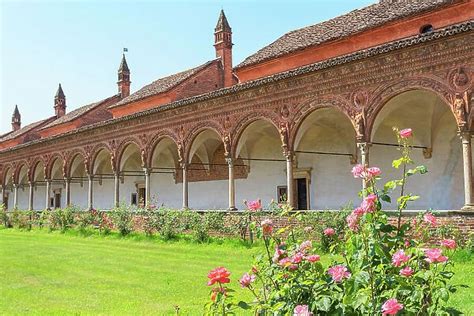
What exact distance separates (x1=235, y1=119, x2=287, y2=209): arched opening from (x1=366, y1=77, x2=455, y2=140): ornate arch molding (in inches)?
262

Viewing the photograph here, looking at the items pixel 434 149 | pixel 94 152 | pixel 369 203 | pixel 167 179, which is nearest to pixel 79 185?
pixel 94 152

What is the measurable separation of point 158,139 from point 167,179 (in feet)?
18.8

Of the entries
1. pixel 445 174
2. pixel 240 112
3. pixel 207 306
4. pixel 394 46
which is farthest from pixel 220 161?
pixel 207 306

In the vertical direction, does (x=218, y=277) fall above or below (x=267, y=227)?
below

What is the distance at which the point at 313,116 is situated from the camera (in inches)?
630

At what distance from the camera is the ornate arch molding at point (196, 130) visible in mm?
18328

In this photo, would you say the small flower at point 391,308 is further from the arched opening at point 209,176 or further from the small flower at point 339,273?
the arched opening at point 209,176

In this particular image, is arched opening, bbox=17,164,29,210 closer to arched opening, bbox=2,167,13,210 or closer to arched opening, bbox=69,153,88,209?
arched opening, bbox=2,167,13,210

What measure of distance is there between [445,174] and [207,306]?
546 inches

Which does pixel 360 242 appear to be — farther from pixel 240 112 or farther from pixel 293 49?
pixel 293 49

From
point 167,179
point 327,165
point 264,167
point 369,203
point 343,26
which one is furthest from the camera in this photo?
point 167,179

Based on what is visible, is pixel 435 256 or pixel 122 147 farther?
pixel 122 147

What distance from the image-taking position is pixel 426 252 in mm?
2953

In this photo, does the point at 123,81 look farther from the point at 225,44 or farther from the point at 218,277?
the point at 218,277
